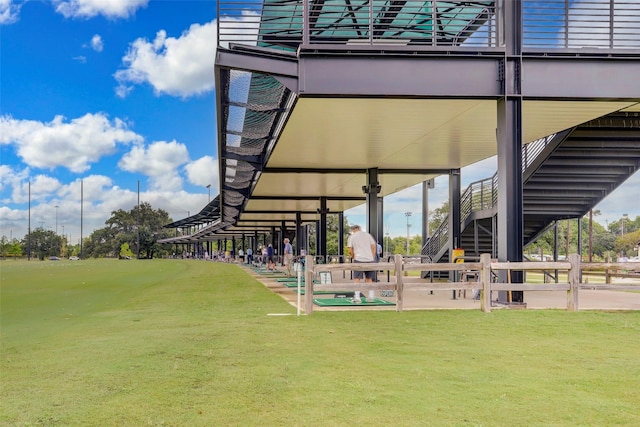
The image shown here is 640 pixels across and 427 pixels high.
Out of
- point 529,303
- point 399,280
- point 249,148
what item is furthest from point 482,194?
point 399,280

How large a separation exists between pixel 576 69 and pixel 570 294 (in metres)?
4.39

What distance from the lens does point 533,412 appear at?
480 centimetres

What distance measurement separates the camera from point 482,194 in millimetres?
21297

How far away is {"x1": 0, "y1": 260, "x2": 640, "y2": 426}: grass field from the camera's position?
4.84 metres

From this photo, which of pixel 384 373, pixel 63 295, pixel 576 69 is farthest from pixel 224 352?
pixel 63 295

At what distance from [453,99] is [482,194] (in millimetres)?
9788

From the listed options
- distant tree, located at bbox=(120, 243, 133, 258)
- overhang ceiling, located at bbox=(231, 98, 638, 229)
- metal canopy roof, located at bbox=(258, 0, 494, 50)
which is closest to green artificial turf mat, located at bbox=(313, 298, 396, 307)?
overhang ceiling, located at bbox=(231, 98, 638, 229)

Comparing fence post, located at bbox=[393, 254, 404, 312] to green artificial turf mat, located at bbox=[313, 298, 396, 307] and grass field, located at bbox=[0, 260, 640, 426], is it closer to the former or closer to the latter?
grass field, located at bbox=[0, 260, 640, 426]

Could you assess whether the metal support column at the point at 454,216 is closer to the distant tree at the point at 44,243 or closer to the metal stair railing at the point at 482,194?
the metal stair railing at the point at 482,194

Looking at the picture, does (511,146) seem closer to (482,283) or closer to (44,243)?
(482,283)

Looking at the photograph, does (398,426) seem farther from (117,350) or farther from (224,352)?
(117,350)

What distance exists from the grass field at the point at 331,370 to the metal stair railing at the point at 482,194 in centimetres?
800

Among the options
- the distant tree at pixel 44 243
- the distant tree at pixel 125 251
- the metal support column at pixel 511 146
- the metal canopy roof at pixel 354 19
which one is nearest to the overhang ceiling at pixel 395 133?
the metal support column at pixel 511 146

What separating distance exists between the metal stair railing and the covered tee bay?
0.08 m
